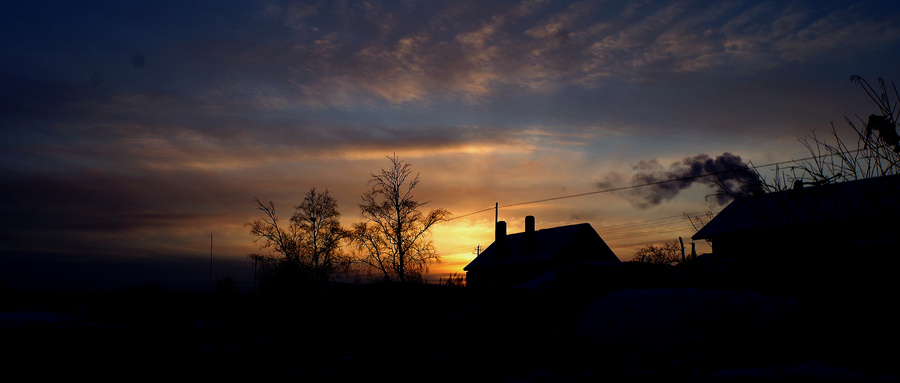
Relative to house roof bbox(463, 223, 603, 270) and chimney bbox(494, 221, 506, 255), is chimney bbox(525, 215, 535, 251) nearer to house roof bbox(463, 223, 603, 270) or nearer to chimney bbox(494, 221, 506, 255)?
house roof bbox(463, 223, 603, 270)

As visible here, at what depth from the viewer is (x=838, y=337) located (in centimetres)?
537

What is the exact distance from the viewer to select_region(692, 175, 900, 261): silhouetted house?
4.88 meters

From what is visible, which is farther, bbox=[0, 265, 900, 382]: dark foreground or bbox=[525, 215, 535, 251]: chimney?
bbox=[525, 215, 535, 251]: chimney

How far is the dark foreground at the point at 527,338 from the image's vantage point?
17.3 feet

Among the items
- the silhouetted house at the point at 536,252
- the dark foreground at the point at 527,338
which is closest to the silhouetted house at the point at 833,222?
the dark foreground at the point at 527,338

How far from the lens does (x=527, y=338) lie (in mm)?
9094

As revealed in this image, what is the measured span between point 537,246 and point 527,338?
30935 millimetres

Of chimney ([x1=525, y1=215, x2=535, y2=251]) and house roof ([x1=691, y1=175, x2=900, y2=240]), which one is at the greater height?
chimney ([x1=525, y1=215, x2=535, y2=251])

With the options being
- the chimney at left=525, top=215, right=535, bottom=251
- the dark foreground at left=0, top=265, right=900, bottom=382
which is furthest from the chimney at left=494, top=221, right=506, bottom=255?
the dark foreground at left=0, top=265, right=900, bottom=382

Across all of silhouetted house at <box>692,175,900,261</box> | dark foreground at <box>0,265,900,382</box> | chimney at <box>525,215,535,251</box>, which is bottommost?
dark foreground at <box>0,265,900,382</box>

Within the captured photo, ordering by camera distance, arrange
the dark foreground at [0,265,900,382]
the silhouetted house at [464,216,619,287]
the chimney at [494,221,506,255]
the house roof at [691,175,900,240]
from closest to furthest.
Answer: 1. the house roof at [691,175,900,240]
2. the dark foreground at [0,265,900,382]
3. the silhouetted house at [464,216,619,287]
4. the chimney at [494,221,506,255]

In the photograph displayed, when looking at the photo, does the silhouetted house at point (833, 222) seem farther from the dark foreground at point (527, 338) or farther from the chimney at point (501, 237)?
the chimney at point (501, 237)

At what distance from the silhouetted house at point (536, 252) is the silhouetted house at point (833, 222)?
3018 cm

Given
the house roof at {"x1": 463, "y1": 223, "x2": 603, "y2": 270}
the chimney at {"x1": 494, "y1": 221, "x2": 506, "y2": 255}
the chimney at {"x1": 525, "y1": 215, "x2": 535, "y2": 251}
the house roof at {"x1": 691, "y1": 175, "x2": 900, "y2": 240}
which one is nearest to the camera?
the house roof at {"x1": 691, "y1": 175, "x2": 900, "y2": 240}
